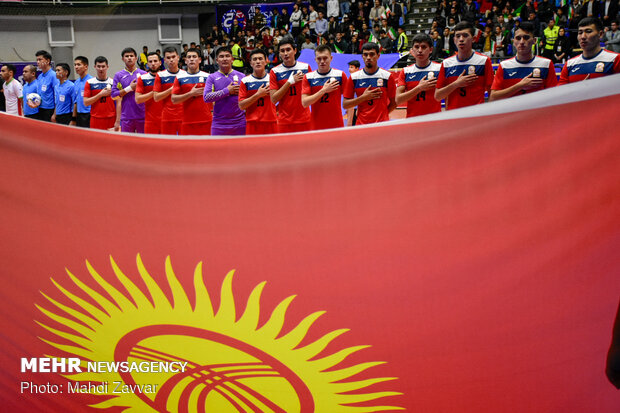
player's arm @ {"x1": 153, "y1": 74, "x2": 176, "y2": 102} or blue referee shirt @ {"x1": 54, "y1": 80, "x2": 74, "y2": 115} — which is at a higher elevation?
player's arm @ {"x1": 153, "y1": 74, "x2": 176, "y2": 102}

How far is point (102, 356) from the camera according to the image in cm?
236

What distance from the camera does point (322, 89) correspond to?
247 inches

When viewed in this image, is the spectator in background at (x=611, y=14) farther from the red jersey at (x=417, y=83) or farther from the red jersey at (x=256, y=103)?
the red jersey at (x=256, y=103)

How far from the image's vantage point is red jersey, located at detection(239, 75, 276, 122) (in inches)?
280

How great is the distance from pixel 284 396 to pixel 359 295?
1.57 feet

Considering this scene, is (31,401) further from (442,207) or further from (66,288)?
(442,207)

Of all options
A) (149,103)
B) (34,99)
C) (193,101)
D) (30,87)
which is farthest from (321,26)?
(193,101)

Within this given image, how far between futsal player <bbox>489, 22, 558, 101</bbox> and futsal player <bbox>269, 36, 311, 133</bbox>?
85.0 inches

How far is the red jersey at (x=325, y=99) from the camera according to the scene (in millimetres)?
6512

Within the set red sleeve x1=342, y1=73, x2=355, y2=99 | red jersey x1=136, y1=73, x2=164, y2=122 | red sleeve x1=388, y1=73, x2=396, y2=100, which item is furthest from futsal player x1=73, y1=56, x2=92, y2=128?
red sleeve x1=388, y1=73, x2=396, y2=100

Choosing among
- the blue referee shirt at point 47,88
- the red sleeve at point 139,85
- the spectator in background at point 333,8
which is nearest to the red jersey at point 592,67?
the red sleeve at point 139,85

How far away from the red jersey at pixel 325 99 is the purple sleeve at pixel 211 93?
1.17 metres

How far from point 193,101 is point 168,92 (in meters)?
0.38

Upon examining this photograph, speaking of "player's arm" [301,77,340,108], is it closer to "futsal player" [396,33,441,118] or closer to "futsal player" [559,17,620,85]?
"futsal player" [396,33,441,118]
